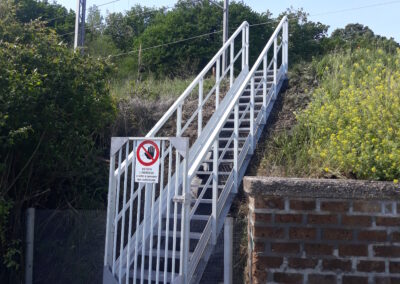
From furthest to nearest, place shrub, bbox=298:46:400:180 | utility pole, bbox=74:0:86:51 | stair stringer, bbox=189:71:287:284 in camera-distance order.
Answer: utility pole, bbox=74:0:86:51 < stair stringer, bbox=189:71:287:284 < shrub, bbox=298:46:400:180

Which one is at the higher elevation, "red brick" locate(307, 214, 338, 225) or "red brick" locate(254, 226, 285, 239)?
"red brick" locate(307, 214, 338, 225)

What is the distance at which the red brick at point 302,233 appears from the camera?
3.49m

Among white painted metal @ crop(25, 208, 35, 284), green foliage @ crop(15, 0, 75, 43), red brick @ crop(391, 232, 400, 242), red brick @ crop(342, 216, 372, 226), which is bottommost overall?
white painted metal @ crop(25, 208, 35, 284)

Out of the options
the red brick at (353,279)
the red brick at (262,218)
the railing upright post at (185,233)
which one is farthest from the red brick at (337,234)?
the railing upright post at (185,233)

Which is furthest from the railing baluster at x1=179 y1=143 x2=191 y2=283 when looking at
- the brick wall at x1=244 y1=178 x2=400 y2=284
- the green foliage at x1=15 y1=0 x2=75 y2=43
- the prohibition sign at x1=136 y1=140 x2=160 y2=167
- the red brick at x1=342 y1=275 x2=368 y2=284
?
the green foliage at x1=15 y1=0 x2=75 y2=43

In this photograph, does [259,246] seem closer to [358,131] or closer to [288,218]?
[288,218]

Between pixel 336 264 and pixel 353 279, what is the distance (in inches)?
5.6

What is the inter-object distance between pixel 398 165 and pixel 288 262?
130 cm

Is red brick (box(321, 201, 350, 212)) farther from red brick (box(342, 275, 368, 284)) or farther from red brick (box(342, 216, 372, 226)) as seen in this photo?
red brick (box(342, 275, 368, 284))

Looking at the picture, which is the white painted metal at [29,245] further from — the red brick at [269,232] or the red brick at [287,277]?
the red brick at [287,277]

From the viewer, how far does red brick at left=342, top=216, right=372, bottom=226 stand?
3.46m

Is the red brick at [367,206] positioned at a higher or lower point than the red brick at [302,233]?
higher

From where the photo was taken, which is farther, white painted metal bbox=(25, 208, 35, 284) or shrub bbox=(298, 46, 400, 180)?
white painted metal bbox=(25, 208, 35, 284)

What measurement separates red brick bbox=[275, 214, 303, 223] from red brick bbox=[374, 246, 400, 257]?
20.9 inches
